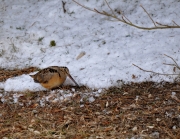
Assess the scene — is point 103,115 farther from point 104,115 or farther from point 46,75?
point 46,75

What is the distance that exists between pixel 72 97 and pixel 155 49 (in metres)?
1.90

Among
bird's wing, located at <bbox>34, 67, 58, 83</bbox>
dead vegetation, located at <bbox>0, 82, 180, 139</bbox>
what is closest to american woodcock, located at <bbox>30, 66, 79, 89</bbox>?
bird's wing, located at <bbox>34, 67, 58, 83</bbox>

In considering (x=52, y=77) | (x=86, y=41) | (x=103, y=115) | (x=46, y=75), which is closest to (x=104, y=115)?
(x=103, y=115)

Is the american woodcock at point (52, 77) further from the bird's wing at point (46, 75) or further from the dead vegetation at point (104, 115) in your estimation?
the dead vegetation at point (104, 115)

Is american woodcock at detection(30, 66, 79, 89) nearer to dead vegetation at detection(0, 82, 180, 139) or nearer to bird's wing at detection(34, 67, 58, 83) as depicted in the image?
bird's wing at detection(34, 67, 58, 83)

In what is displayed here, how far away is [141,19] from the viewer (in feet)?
25.7

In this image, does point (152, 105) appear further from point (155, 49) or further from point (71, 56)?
point (71, 56)

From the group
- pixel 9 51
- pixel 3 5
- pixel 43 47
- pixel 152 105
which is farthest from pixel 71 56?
pixel 3 5

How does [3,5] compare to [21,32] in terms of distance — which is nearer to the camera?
[21,32]

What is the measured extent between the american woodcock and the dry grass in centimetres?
21

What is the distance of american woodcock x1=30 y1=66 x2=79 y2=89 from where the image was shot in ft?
20.0

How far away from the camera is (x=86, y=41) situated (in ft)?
24.5

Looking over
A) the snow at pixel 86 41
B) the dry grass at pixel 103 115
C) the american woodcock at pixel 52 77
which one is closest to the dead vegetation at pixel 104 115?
the dry grass at pixel 103 115

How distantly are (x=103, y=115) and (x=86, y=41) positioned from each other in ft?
7.84
